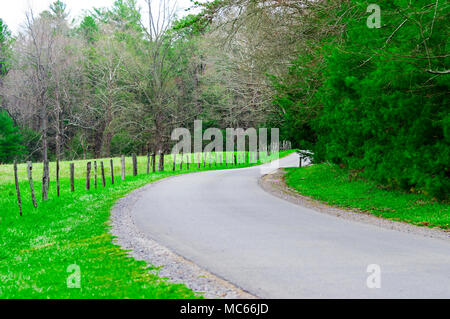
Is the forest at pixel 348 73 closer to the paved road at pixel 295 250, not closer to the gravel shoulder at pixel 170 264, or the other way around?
the paved road at pixel 295 250

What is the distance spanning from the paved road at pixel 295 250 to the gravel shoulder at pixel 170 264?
22 centimetres

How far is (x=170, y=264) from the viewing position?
7059 millimetres

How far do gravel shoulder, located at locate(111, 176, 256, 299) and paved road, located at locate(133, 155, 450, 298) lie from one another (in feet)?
0.71

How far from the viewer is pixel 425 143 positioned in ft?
42.2

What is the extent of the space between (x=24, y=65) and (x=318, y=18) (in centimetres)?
3643

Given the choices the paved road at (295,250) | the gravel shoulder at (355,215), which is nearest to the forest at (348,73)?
the gravel shoulder at (355,215)

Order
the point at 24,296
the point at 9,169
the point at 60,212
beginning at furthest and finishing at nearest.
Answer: the point at 9,169 < the point at 60,212 < the point at 24,296

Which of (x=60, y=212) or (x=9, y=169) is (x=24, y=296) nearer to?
(x=60, y=212)

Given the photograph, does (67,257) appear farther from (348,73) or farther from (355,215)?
(348,73)

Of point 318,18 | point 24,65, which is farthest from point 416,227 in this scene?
point 24,65

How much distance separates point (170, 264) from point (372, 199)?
398 inches

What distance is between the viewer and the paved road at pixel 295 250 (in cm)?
570

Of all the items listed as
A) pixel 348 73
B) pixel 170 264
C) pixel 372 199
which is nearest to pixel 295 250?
pixel 170 264

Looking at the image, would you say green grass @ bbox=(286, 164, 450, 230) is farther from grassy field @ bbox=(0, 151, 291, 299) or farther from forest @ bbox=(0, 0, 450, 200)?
grassy field @ bbox=(0, 151, 291, 299)
